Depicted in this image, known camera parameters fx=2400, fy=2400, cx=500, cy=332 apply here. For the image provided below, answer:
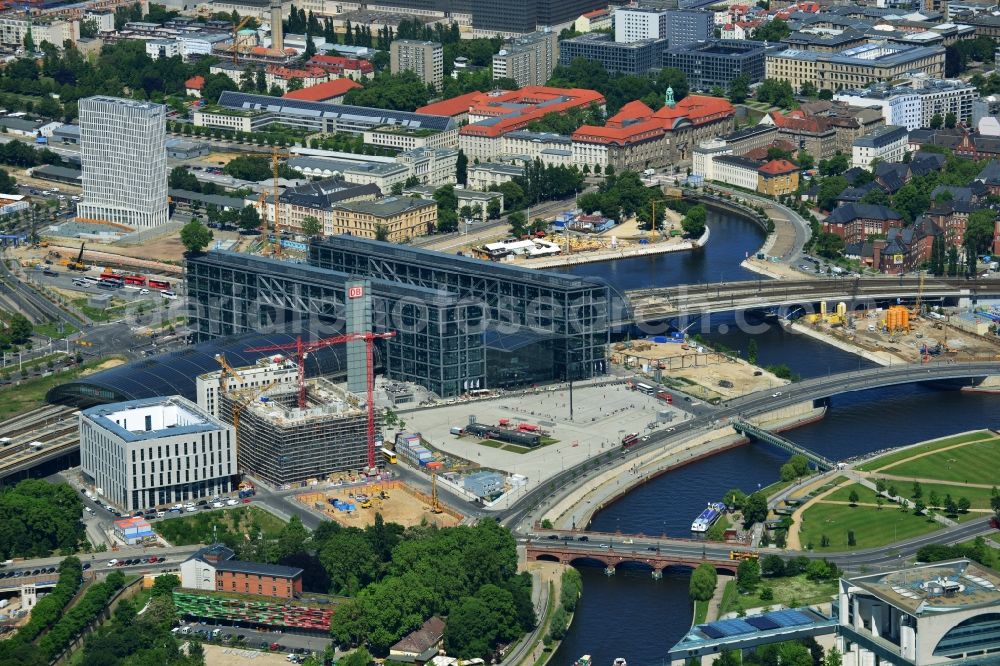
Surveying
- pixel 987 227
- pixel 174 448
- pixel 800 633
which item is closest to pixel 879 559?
pixel 800 633

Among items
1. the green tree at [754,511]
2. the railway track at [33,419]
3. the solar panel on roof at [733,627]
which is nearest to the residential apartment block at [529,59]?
the railway track at [33,419]

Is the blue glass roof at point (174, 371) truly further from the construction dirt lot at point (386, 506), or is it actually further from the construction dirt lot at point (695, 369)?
the construction dirt lot at point (695, 369)

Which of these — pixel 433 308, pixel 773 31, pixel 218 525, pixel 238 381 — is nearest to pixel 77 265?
pixel 433 308

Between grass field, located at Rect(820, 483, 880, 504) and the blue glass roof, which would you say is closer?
grass field, located at Rect(820, 483, 880, 504)

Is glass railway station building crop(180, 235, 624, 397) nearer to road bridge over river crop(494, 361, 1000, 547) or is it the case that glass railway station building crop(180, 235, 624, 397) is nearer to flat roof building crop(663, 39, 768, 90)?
road bridge over river crop(494, 361, 1000, 547)

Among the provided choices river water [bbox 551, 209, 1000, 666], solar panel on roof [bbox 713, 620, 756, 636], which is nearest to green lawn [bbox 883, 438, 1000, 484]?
river water [bbox 551, 209, 1000, 666]
